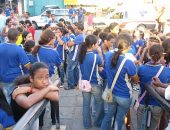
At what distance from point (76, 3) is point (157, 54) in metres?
30.2

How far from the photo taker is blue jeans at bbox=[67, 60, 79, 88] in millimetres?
9594

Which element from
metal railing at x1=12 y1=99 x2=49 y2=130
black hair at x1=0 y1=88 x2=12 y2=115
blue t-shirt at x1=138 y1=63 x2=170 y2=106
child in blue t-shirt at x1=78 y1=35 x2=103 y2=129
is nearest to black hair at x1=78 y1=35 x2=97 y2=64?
child in blue t-shirt at x1=78 y1=35 x2=103 y2=129

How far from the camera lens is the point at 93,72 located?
Result: 20.5 feet

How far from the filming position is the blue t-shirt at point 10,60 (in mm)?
6066

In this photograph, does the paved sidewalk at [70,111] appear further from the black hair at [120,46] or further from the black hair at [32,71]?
the black hair at [32,71]

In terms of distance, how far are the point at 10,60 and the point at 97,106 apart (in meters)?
1.86

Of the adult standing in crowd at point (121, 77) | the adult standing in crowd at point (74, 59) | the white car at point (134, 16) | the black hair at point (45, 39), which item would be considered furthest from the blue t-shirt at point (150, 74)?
the white car at point (134, 16)

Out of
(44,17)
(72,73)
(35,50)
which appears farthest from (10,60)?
(44,17)

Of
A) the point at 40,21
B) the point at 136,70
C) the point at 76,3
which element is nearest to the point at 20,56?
the point at 136,70

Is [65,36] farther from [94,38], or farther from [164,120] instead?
[164,120]

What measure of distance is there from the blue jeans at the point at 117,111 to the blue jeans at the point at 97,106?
735mm

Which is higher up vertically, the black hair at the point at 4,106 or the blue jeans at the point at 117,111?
the black hair at the point at 4,106

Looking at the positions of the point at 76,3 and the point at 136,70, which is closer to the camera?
the point at 136,70

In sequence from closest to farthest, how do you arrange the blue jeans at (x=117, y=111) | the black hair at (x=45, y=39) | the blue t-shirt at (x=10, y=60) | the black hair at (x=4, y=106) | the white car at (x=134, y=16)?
1. the black hair at (x=4, y=106)
2. the blue jeans at (x=117, y=111)
3. the blue t-shirt at (x=10, y=60)
4. the black hair at (x=45, y=39)
5. the white car at (x=134, y=16)
